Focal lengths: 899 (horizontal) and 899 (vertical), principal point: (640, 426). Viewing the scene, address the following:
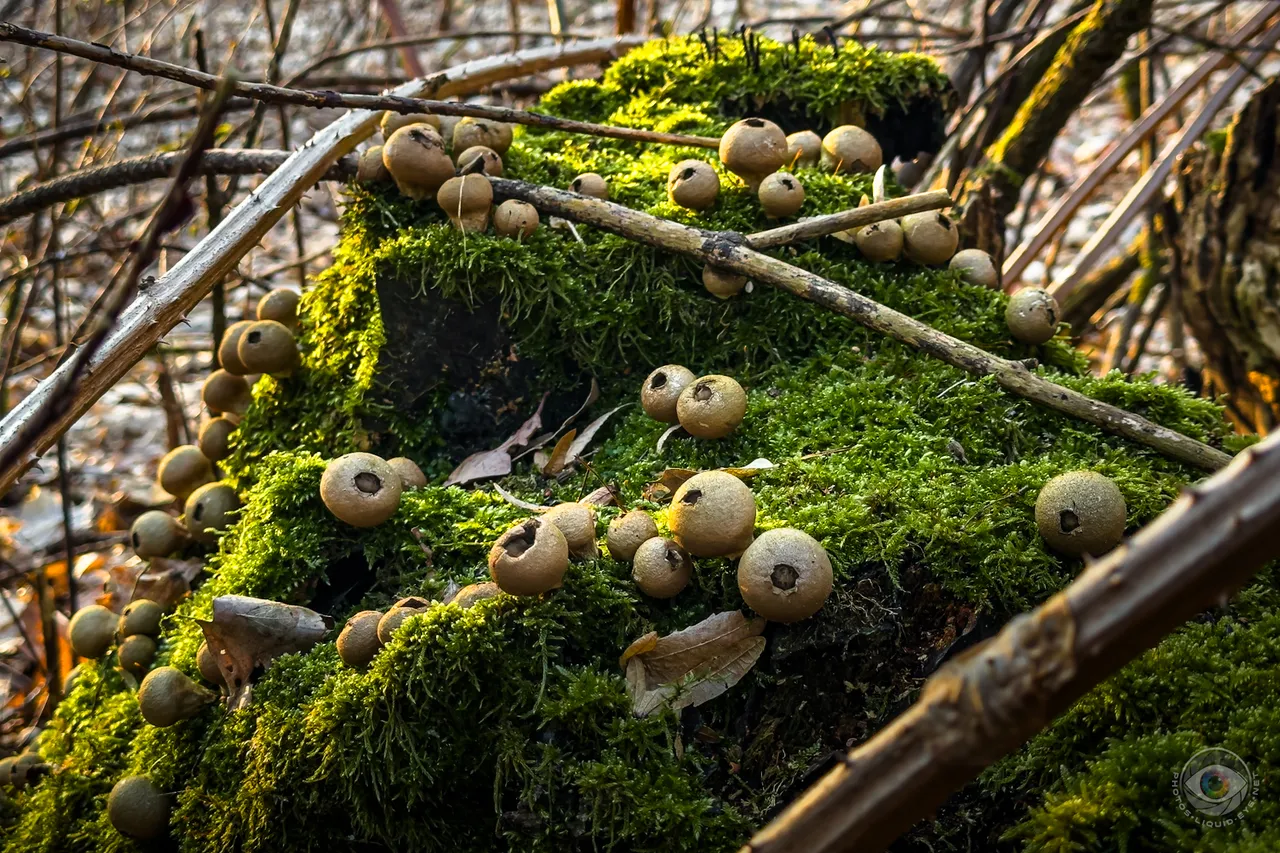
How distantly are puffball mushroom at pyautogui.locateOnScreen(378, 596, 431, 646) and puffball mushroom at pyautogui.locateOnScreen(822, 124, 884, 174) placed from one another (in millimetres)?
2470

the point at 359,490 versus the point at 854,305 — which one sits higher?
the point at 854,305

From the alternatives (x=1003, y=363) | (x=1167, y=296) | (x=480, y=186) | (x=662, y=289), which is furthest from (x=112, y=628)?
(x=1167, y=296)

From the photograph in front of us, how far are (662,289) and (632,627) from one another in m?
1.39

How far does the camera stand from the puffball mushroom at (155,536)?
3.57 meters

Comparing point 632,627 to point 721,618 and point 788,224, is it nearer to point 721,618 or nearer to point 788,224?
point 721,618

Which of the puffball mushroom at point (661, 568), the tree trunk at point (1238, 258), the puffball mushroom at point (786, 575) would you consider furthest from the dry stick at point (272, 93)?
the tree trunk at point (1238, 258)

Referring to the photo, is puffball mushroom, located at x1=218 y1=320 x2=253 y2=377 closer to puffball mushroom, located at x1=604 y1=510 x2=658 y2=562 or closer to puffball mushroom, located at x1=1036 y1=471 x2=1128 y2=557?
puffball mushroom, located at x1=604 y1=510 x2=658 y2=562

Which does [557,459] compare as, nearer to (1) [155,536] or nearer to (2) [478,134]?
(2) [478,134]

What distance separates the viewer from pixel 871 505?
257 centimetres

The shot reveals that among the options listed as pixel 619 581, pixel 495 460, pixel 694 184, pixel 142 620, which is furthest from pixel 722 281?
pixel 142 620

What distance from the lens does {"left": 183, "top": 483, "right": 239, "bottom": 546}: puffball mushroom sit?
11.5 feet

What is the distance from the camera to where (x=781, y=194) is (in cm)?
332

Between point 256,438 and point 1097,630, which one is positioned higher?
point 1097,630

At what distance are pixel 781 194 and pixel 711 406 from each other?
0.97m
